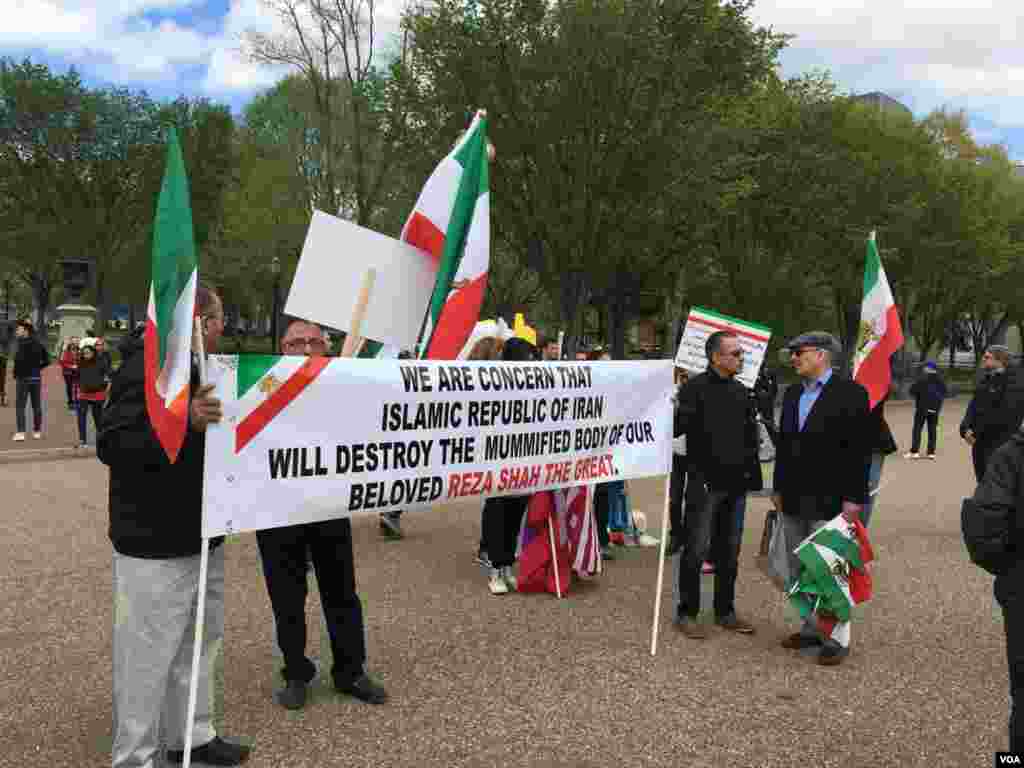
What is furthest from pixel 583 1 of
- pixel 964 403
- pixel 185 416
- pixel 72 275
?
pixel 964 403

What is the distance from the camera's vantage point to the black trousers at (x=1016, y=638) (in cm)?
300

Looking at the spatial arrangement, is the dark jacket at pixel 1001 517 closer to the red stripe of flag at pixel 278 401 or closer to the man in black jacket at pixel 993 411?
the red stripe of flag at pixel 278 401

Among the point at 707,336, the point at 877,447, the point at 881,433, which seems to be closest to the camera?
the point at 877,447

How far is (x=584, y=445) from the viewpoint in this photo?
5035 millimetres

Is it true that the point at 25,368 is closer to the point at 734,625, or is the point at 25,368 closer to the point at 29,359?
the point at 29,359

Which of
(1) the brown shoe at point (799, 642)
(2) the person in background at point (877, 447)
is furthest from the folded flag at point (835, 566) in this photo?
(2) the person in background at point (877, 447)

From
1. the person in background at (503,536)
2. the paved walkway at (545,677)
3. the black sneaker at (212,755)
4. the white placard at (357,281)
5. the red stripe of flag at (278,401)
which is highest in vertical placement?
the white placard at (357,281)

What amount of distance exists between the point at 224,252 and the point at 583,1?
27.6 m

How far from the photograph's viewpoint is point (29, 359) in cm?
1311

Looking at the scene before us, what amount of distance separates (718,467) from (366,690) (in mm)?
2344

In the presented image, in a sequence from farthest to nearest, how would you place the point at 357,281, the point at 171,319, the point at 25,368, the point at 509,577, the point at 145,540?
the point at 25,368
the point at 509,577
the point at 357,281
the point at 145,540
the point at 171,319

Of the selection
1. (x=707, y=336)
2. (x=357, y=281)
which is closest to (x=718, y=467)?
(x=357, y=281)

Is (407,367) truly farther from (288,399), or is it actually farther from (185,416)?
(185,416)

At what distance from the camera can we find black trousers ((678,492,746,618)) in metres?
5.21
